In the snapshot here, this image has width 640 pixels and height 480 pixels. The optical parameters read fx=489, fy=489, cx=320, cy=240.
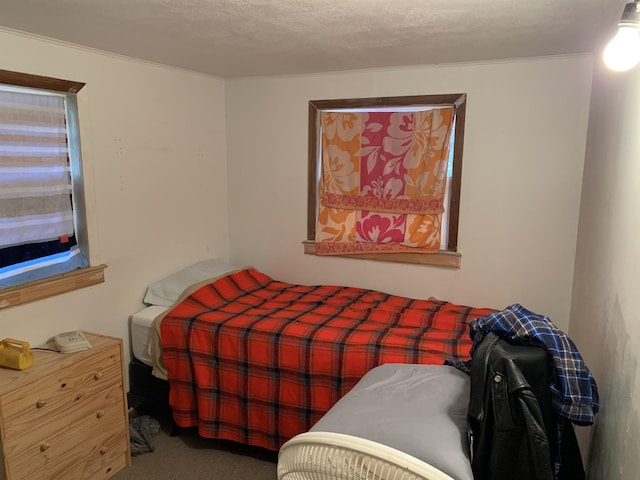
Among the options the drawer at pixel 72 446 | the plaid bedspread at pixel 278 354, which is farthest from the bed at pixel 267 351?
the drawer at pixel 72 446

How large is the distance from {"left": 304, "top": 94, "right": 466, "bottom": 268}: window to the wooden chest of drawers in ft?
5.48

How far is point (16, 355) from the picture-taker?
211 cm

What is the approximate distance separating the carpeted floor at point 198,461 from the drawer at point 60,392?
51 cm

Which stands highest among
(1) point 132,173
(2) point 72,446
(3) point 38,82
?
(3) point 38,82

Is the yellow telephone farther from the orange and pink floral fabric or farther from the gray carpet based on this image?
the orange and pink floral fabric

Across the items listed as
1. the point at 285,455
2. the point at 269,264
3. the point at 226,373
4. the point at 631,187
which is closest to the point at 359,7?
the point at 631,187

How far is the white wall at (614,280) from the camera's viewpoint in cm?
132

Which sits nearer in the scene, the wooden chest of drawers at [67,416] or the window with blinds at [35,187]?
the wooden chest of drawers at [67,416]

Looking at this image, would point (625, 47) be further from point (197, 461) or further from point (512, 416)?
point (197, 461)

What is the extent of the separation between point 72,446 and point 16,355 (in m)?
0.51

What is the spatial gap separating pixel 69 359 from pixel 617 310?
223 centimetres

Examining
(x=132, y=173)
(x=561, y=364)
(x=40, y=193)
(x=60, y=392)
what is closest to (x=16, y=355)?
(x=60, y=392)

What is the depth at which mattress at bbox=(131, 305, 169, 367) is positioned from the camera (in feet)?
9.59

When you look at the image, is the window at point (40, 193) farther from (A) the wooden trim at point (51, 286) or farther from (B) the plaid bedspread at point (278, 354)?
(B) the plaid bedspread at point (278, 354)
